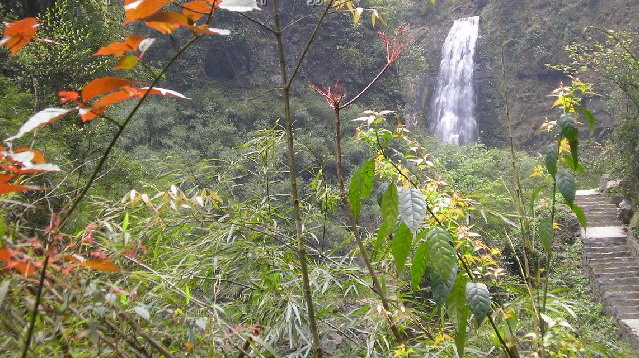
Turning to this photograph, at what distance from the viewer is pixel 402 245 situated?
1.70 feet

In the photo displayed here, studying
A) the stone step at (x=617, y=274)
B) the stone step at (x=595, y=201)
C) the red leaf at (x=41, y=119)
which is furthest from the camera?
the stone step at (x=595, y=201)

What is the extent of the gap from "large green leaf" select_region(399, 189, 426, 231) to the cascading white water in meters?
14.5

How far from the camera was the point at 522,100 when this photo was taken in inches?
595

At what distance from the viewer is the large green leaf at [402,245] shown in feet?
1.68

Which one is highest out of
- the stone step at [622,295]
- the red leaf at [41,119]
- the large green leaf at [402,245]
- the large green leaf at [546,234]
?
the red leaf at [41,119]

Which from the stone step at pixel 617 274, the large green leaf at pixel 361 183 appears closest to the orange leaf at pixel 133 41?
the large green leaf at pixel 361 183

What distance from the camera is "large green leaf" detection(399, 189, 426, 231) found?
476mm

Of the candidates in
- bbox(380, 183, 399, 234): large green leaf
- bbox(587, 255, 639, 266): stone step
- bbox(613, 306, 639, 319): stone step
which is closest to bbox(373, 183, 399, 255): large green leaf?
bbox(380, 183, 399, 234): large green leaf

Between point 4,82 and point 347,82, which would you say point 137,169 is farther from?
point 347,82

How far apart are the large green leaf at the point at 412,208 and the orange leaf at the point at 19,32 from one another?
0.35 metres

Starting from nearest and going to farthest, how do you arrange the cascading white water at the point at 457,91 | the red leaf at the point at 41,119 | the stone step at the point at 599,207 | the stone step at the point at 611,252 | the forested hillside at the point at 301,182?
the red leaf at the point at 41,119 < the forested hillside at the point at 301,182 < the stone step at the point at 611,252 < the stone step at the point at 599,207 < the cascading white water at the point at 457,91

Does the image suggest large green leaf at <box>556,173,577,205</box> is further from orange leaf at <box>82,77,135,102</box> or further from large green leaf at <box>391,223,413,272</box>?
orange leaf at <box>82,77,135,102</box>

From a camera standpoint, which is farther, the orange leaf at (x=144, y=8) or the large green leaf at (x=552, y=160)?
the large green leaf at (x=552, y=160)

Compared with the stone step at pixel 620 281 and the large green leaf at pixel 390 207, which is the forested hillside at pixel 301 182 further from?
the stone step at pixel 620 281
